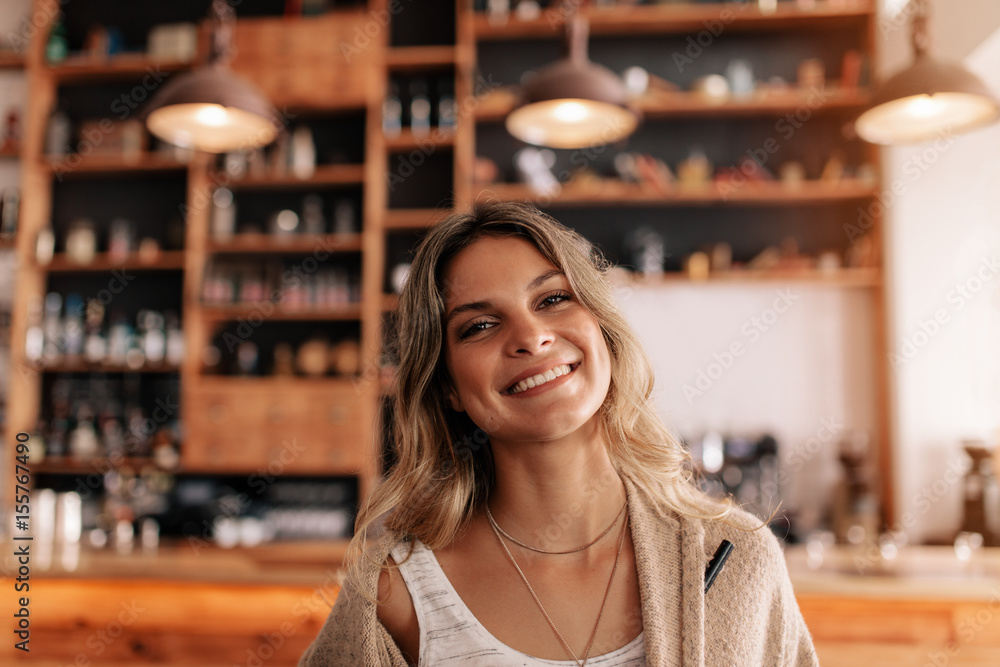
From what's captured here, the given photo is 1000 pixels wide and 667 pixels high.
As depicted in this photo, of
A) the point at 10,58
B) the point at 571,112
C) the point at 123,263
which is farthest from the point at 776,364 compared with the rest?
the point at 10,58

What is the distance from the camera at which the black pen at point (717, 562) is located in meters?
1.07

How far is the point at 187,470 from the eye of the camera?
12.5ft

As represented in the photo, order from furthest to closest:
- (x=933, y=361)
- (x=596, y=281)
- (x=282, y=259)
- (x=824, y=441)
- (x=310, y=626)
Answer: (x=282, y=259), (x=824, y=441), (x=933, y=361), (x=310, y=626), (x=596, y=281)

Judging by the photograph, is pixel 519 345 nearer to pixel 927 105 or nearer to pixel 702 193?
pixel 927 105

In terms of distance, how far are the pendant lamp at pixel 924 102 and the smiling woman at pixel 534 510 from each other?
4.93 feet

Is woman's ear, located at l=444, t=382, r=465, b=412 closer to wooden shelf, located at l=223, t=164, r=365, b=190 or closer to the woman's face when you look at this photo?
the woman's face

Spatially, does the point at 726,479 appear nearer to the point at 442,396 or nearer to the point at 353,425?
the point at 353,425

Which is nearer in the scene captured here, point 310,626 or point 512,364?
point 512,364

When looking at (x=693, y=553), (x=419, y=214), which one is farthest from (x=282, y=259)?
(x=693, y=553)

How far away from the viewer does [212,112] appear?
2.57 metres

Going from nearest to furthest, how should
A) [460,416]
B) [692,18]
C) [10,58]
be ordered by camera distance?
[460,416], [692,18], [10,58]

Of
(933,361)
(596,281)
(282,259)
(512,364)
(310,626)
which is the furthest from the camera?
Result: (282,259)

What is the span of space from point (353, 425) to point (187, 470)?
3.13 feet

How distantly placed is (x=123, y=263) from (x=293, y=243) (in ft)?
3.25
